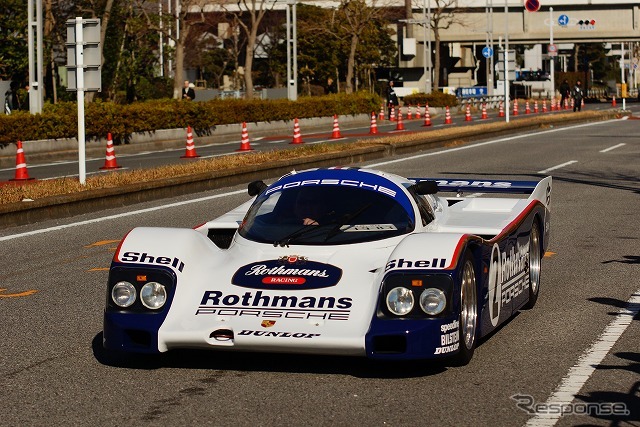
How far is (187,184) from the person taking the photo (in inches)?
843

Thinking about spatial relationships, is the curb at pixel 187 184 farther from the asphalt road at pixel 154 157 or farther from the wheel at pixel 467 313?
the wheel at pixel 467 313

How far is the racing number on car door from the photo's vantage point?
27.1 ft

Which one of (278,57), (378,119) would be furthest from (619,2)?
(378,119)

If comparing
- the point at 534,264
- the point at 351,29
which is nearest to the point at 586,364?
the point at 534,264

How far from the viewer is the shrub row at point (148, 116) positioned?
3506 centimetres

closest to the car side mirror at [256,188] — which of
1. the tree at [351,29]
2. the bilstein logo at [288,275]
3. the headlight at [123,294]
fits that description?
the bilstein logo at [288,275]

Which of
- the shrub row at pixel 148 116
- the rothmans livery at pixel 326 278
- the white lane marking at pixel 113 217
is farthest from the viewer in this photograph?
the shrub row at pixel 148 116

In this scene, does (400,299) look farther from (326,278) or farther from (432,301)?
(326,278)

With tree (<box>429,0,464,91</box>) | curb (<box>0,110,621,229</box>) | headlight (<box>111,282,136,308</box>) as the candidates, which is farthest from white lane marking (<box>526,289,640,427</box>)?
tree (<box>429,0,464,91</box>)

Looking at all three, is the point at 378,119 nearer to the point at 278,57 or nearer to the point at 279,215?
the point at 278,57

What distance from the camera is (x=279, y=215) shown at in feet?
28.7

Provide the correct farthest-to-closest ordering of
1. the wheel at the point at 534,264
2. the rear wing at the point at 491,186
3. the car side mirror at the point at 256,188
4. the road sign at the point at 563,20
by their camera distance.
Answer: the road sign at the point at 563,20 → the rear wing at the point at 491,186 → the wheel at the point at 534,264 → the car side mirror at the point at 256,188

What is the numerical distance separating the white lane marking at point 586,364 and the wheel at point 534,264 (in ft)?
2.34

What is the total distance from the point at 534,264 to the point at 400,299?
10.2ft
